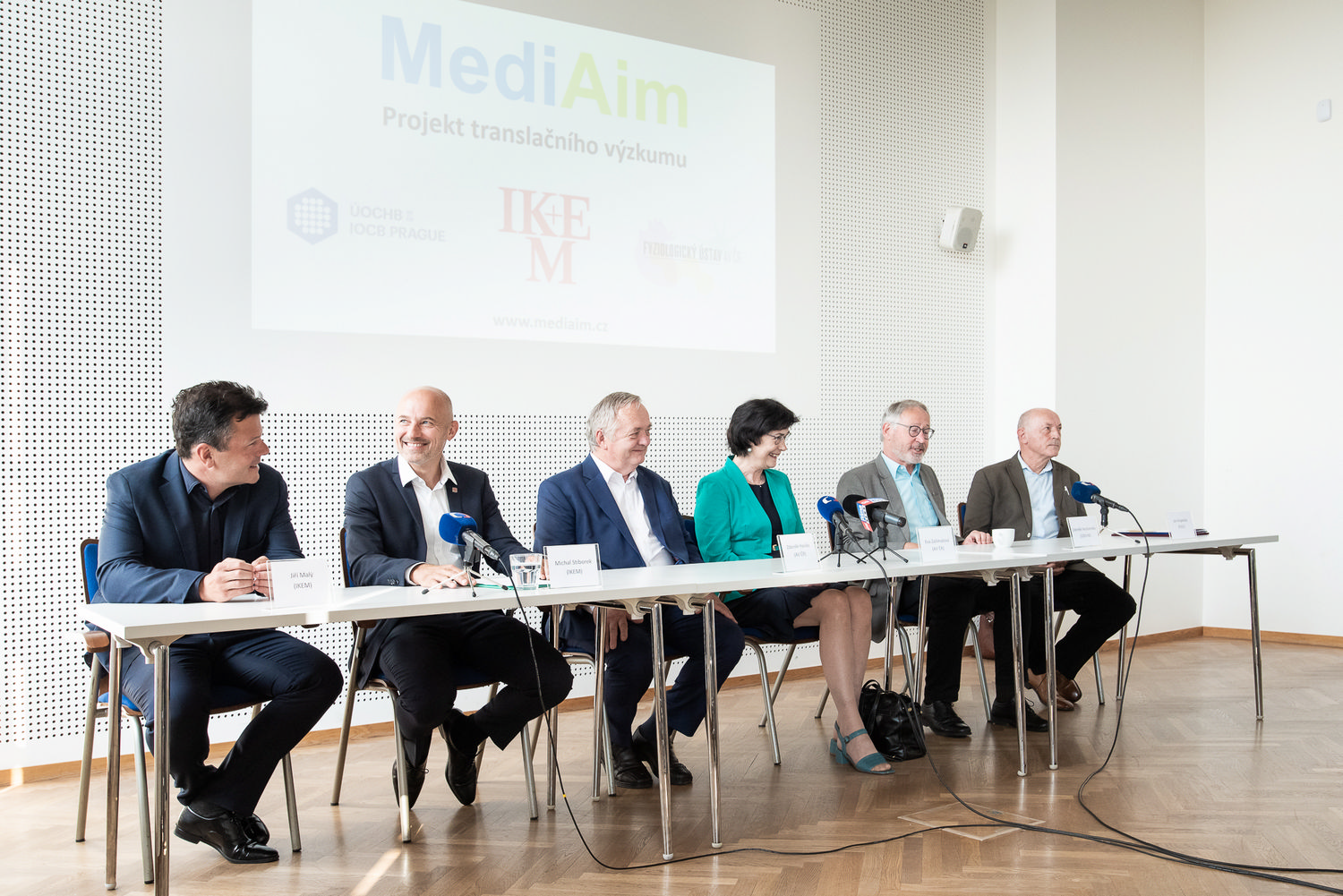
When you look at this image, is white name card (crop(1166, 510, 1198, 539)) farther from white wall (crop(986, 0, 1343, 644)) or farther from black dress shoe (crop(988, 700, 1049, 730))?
white wall (crop(986, 0, 1343, 644))

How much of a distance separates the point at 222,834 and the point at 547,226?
9.65 ft

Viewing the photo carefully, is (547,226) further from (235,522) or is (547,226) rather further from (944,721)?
(944,721)

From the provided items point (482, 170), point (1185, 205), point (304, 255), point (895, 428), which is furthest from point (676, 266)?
point (1185, 205)

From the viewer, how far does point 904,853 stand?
274 cm

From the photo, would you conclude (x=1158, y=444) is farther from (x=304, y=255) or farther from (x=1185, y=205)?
(x=304, y=255)

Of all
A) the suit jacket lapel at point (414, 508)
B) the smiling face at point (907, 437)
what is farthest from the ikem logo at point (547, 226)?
the suit jacket lapel at point (414, 508)

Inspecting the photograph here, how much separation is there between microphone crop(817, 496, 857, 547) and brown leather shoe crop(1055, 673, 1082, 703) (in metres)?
1.76

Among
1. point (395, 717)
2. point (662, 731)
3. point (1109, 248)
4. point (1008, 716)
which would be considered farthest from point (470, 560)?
point (1109, 248)

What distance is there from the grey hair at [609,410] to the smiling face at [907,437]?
4.47 feet

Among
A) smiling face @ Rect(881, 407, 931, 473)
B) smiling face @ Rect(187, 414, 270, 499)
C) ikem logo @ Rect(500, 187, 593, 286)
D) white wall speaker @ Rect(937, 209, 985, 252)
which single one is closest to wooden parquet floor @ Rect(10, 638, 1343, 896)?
smiling face @ Rect(187, 414, 270, 499)

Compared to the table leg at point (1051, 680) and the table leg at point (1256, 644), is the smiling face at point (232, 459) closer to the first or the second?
the table leg at point (1051, 680)

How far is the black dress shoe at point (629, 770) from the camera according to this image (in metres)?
3.42

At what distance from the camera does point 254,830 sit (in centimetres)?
274

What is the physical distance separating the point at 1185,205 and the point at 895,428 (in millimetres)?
3615
